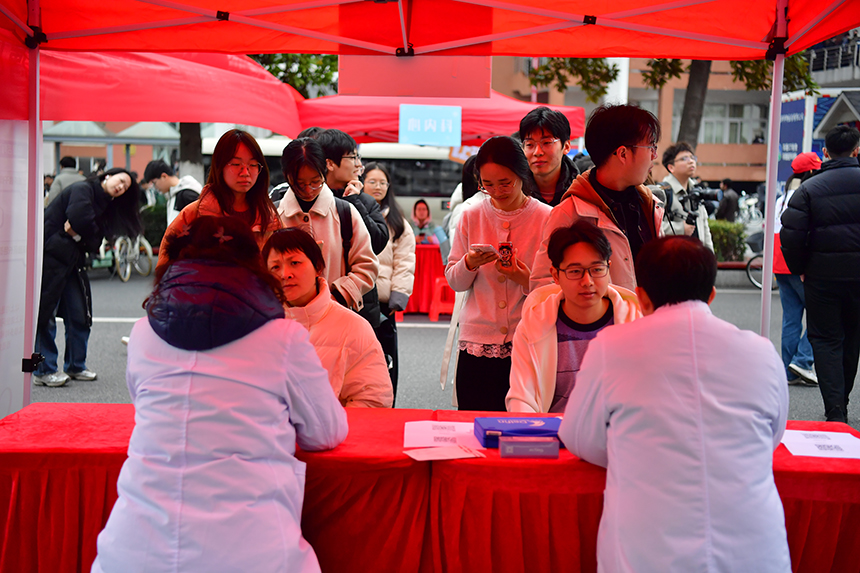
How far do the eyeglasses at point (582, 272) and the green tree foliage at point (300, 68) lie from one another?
33.6ft

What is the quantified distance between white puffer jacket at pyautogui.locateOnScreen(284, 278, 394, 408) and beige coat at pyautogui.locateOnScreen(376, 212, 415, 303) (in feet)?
4.65

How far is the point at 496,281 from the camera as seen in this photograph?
301 cm

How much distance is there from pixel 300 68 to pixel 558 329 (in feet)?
34.6

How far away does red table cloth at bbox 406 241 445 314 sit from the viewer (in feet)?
27.2

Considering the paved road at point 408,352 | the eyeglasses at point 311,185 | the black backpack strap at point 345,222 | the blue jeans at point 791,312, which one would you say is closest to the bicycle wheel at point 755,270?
the paved road at point 408,352

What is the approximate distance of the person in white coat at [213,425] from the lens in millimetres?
1628

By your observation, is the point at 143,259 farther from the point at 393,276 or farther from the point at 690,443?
the point at 690,443

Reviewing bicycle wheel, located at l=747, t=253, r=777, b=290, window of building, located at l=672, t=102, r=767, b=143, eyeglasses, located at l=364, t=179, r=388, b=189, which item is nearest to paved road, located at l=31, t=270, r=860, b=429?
bicycle wheel, located at l=747, t=253, r=777, b=290

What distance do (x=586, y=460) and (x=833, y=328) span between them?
3.39 meters

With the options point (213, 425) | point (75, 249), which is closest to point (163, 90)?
point (75, 249)

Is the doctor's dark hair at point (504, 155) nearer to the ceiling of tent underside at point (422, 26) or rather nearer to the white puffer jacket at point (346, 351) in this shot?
the white puffer jacket at point (346, 351)

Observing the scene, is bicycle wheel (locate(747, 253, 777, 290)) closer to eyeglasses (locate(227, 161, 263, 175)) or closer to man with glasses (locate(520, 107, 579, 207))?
man with glasses (locate(520, 107, 579, 207))

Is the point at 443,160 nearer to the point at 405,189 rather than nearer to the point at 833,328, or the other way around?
the point at 405,189

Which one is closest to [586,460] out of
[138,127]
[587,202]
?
[587,202]
